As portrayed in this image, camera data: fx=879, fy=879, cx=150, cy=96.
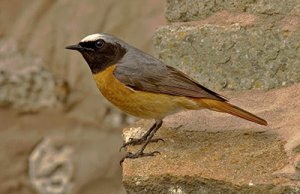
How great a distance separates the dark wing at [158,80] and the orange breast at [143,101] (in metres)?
0.03

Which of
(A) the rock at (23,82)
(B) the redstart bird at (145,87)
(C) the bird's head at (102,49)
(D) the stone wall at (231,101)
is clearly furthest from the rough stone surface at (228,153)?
(A) the rock at (23,82)

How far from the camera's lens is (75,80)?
536 cm

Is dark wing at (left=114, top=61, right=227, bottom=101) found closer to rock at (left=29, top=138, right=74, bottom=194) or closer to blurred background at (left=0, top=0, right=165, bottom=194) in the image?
blurred background at (left=0, top=0, right=165, bottom=194)

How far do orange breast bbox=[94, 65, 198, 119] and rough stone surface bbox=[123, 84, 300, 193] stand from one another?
12 cm

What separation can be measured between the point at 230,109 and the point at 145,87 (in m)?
0.49

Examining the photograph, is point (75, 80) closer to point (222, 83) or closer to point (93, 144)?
point (93, 144)

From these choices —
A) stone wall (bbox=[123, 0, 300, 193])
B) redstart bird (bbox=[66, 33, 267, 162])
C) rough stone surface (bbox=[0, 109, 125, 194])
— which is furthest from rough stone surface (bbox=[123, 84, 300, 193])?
rough stone surface (bbox=[0, 109, 125, 194])

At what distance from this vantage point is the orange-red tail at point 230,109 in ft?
13.3

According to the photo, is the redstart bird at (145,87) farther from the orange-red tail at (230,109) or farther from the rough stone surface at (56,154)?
the rough stone surface at (56,154)

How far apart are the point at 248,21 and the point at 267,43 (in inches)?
6.5

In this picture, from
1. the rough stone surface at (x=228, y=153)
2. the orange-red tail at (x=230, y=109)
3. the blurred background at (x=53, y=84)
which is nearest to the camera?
the rough stone surface at (x=228, y=153)

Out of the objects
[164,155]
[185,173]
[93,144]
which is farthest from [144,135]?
[93,144]

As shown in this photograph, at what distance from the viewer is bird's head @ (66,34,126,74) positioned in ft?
15.1

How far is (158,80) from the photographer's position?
174 inches
